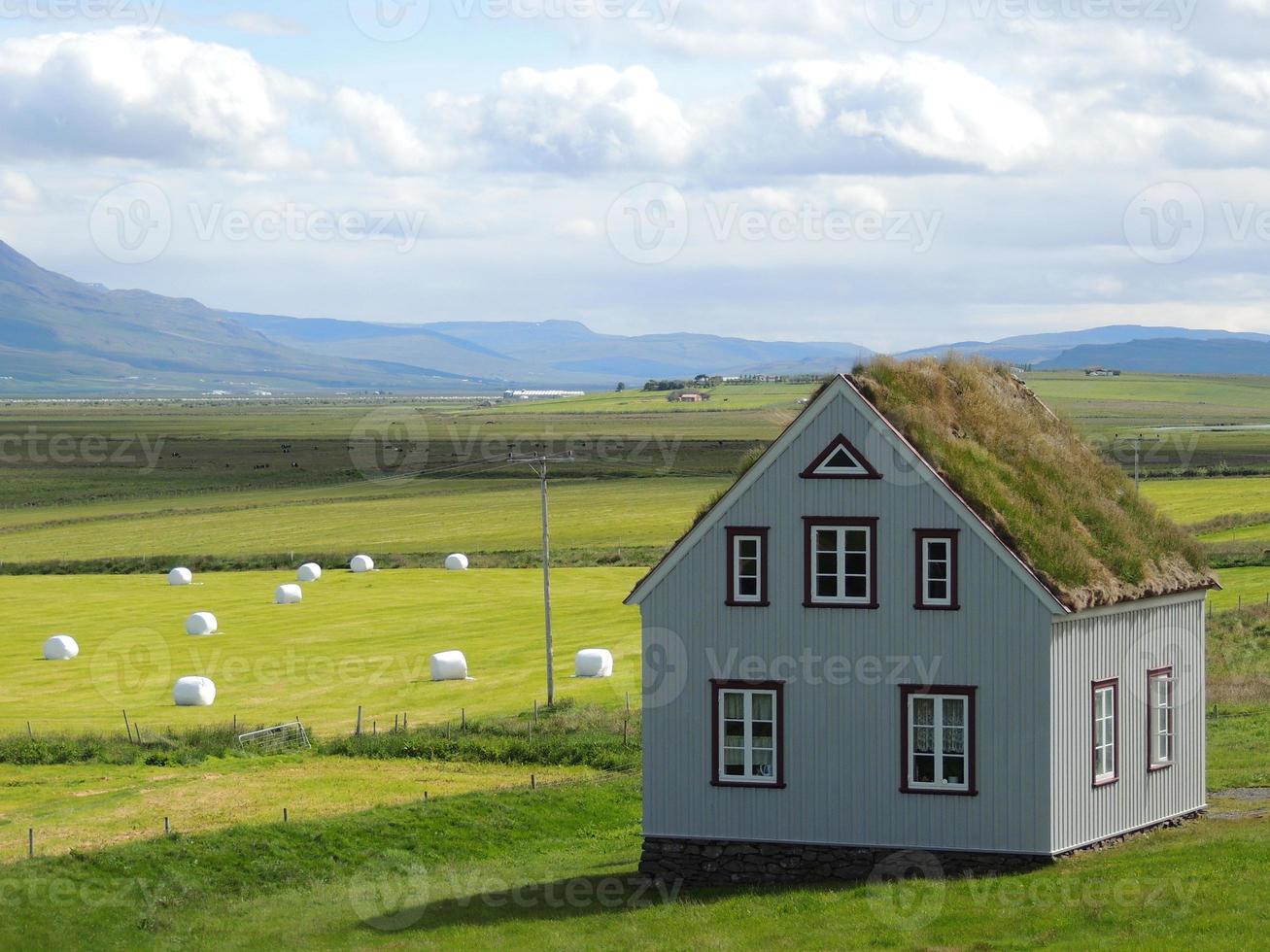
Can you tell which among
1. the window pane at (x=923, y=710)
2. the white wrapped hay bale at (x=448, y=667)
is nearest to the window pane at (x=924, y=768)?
the window pane at (x=923, y=710)

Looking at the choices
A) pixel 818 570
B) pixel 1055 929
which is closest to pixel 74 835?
pixel 818 570

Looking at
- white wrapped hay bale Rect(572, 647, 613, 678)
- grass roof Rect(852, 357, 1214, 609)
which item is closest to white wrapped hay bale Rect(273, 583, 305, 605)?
white wrapped hay bale Rect(572, 647, 613, 678)

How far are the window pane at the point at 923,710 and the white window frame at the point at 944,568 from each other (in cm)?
184

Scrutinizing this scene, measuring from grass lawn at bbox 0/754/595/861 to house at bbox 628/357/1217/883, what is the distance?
14103 mm

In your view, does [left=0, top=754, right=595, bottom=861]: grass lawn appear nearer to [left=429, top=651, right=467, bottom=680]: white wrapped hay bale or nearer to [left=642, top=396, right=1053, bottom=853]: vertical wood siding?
[left=429, top=651, right=467, bottom=680]: white wrapped hay bale

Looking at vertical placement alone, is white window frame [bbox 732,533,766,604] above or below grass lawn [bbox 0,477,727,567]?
above

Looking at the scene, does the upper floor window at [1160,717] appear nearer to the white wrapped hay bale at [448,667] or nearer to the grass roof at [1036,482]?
the grass roof at [1036,482]

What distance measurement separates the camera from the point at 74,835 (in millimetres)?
43375

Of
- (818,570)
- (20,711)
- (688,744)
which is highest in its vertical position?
(818,570)

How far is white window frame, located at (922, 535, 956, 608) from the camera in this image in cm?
3384

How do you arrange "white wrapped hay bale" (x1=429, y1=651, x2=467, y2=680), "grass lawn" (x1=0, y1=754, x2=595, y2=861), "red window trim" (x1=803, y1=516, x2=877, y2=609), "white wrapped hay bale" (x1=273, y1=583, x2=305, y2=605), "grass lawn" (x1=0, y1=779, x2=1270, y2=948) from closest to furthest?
"grass lawn" (x1=0, y1=779, x2=1270, y2=948) < "red window trim" (x1=803, y1=516, x2=877, y2=609) < "grass lawn" (x1=0, y1=754, x2=595, y2=861) < "white wrapped hay bale" (x1=429, y1=651, x2=467, y2=680) < "white wrapped hay bale" (x1=273, y1=583, x2=305, y2=605)

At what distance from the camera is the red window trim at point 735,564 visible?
35031 millimetres

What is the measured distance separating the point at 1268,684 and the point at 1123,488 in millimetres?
21758

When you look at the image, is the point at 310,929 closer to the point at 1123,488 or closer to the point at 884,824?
the point at 884,824
